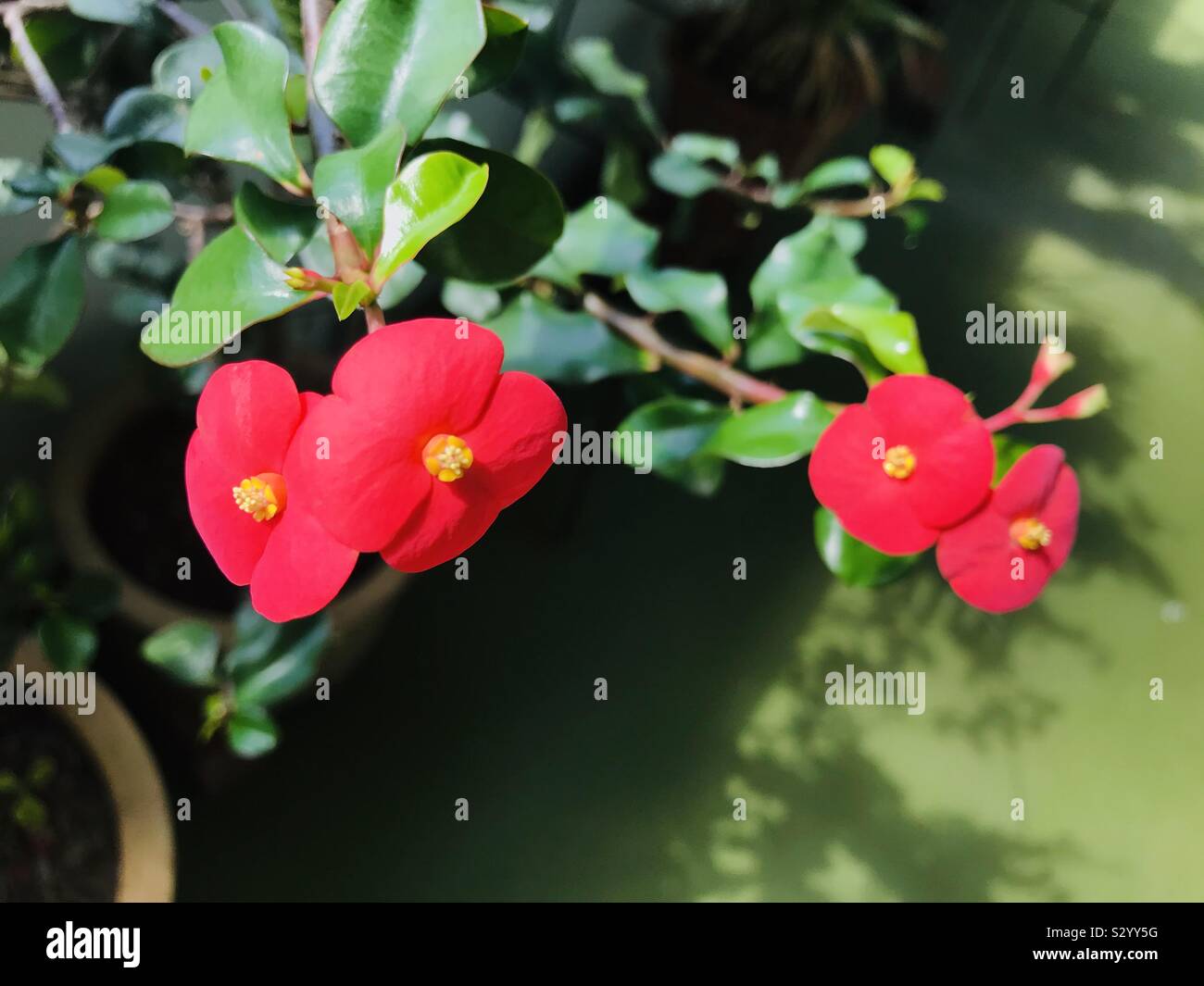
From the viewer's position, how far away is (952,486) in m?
0.49

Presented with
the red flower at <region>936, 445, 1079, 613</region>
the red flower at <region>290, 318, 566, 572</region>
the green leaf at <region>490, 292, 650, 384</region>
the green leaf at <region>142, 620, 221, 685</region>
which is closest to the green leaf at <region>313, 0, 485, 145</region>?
the red flower at <region>290, 318, 566, 572</region>

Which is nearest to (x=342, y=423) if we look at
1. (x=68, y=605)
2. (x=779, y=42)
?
(x=68, y=605)

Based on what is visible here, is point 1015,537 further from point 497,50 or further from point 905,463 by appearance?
point 497,50

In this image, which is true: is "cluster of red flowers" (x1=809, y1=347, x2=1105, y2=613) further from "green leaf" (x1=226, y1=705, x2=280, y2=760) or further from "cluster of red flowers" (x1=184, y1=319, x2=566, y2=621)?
"green leaf" (x1=226, y1=705, x2=280, y2=760)

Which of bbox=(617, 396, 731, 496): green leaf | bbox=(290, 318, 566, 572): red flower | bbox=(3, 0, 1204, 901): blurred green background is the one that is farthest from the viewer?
bbox=(3, 0, 1204, 901): blurred green background

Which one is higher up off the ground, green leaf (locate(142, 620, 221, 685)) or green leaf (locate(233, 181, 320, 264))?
green leaf (locate(233, 181, 320, 264))

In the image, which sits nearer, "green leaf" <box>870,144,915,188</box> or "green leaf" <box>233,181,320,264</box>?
"green leaf" <box>233,181,320,264</box>

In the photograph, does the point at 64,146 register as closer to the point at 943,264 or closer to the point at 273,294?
the point at 273,294

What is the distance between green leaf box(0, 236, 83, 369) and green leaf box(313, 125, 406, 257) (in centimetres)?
29

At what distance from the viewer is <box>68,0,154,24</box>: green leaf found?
1.96 ft

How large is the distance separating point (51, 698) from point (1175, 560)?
138cm

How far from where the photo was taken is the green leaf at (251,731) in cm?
72

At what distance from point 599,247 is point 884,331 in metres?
0.28

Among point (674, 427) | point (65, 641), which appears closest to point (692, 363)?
point (674, 427)
